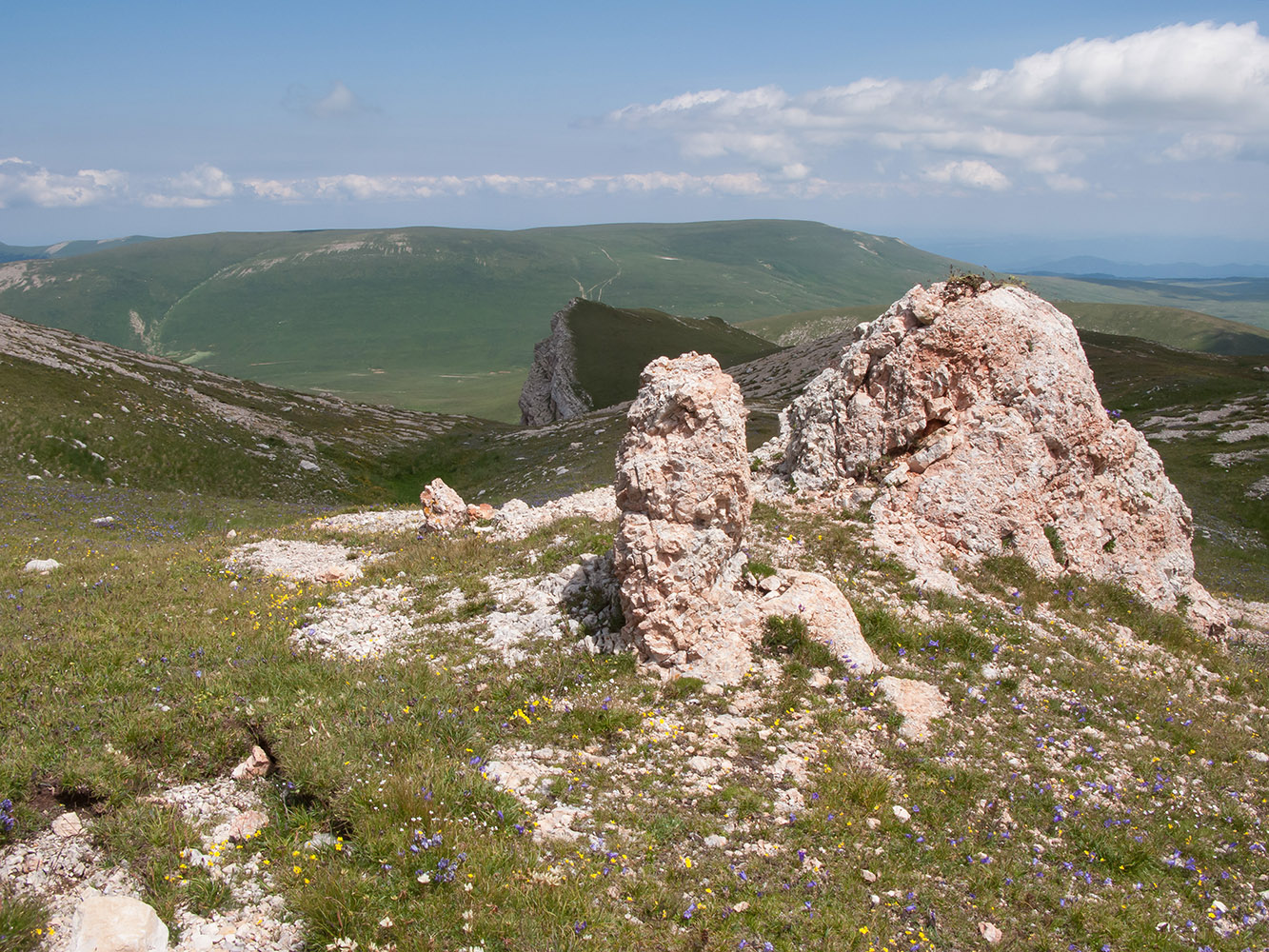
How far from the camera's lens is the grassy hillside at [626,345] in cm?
9719

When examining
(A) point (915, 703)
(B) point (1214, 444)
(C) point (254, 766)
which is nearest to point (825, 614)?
(A) point (915, 703)

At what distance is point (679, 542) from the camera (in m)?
12.2

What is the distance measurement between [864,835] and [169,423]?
5519 cm

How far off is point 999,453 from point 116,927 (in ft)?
59.4

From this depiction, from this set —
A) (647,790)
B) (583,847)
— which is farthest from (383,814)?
(647,790)

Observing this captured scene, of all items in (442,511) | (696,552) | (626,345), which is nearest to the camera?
(696,552)

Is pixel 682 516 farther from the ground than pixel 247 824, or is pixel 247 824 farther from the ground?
pixel 682 516

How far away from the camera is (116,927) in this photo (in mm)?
6270

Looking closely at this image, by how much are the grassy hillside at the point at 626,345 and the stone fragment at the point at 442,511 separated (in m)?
67.2

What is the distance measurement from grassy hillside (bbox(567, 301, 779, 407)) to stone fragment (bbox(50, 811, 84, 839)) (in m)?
80.9

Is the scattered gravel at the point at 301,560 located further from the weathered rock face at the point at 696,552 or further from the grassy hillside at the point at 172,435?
the grassy hillside at the point at 172,435

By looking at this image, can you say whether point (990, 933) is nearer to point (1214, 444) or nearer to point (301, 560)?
point (301, 560)

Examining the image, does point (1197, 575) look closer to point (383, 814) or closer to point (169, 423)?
point (383, 814)

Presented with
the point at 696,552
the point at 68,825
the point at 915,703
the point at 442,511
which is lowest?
the point at 915,703
